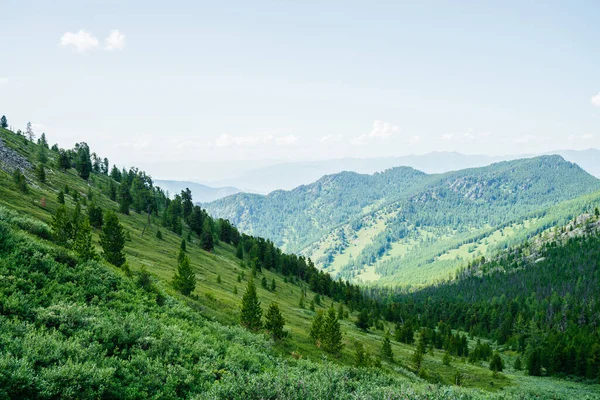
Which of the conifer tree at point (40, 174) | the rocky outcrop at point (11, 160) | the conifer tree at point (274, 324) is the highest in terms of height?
the rocky outcrop at point (11, 160)

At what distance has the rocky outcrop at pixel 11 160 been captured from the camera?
11143 cm

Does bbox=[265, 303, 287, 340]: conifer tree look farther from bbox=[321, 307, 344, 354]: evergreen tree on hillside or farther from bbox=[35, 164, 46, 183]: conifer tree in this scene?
bbox=[35, 164, 46, 183]: conifer tree

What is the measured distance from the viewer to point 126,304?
28.1 m

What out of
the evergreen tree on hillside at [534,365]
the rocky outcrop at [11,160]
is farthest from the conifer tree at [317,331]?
the rocky outcrop at [11,160]

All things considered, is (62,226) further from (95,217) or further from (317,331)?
(95,217)

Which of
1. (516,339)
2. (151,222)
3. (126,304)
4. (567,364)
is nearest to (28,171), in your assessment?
(151,222)

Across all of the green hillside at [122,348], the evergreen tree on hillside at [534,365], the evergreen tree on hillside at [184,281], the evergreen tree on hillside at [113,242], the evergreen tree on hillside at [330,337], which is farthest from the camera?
the evergreen tree on hillside at [534,365]

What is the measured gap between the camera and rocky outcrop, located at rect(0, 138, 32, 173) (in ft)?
366

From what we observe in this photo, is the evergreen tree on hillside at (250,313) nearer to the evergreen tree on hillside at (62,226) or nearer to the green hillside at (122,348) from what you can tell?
the green hillside at (122,348)

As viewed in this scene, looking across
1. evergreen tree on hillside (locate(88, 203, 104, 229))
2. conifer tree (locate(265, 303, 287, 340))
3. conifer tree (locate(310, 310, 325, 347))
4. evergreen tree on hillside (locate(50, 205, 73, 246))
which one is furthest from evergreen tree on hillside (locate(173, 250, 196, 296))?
evergreen tree on hillside (locate(88, 203, 104, 229))

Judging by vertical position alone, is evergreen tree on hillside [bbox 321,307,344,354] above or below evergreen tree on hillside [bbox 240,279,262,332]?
below

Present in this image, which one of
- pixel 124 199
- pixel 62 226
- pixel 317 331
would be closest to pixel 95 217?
pixel 124 199

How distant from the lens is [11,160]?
396 feet

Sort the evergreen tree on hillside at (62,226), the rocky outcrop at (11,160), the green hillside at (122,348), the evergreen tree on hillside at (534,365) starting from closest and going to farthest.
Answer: the green hillside at (122,348), the evergreen tree on hillside at (62,226), the evergreen tree on hillside at (534,365), the rocky outcrop at (11,160)
